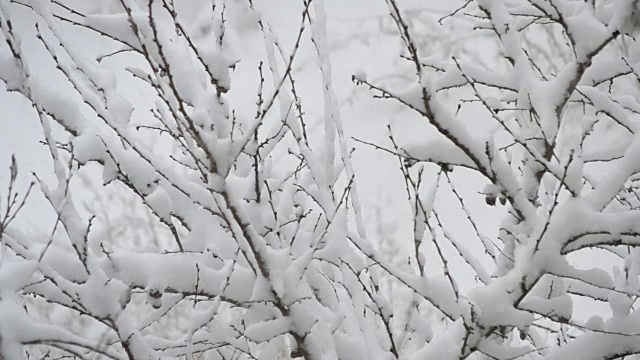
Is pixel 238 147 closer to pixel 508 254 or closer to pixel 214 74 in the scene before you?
pixel 214 74

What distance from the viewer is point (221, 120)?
2.35 meters

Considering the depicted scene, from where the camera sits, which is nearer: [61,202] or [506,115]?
[61,202]

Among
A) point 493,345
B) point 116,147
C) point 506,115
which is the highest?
point 506,115

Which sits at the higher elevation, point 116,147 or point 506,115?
point 506,115

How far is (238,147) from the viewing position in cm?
159

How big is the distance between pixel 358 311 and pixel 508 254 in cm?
116

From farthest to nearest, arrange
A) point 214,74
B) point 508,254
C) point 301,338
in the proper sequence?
point 508,254 → point 214,74 → point 301,338

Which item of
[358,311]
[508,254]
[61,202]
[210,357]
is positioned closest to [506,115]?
[508,254]

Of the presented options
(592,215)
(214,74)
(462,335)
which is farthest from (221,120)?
(592,215)

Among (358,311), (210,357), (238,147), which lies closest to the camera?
(238,147)

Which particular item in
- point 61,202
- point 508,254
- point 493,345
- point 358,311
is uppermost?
→ point 508,254

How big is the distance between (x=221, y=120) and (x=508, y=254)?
5.13ft

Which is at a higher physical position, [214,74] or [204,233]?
[214,74]

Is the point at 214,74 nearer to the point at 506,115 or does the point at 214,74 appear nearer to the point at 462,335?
the point at 462,335
